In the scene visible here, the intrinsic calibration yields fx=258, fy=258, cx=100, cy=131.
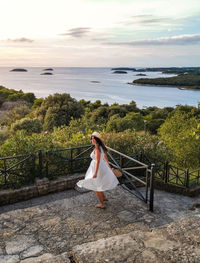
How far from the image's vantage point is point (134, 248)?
3.49 meters

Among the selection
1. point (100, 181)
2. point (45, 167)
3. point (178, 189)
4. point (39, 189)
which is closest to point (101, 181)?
point (100, 181)

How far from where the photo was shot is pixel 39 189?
6.18 meters

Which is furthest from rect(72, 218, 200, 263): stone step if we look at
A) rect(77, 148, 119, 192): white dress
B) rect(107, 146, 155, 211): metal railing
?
rect(77, 148, 119, 192): white dress

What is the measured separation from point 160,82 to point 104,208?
140 meters

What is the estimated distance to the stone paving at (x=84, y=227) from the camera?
355 cm

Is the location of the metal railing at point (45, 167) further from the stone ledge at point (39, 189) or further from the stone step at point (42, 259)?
the stone step at point (42, 259)

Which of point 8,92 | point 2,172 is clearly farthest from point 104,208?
point 8,92

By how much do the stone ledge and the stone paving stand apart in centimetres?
16

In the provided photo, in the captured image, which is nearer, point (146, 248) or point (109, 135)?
point (146, 248)

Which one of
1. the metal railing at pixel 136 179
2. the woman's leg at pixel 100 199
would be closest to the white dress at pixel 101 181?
the woman's leg at pixel 100 199

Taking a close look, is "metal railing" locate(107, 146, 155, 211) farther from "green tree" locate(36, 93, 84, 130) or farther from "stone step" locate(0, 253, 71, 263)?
"green tree" locate(36, 93, 84, 130)

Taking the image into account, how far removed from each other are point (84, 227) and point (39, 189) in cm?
203

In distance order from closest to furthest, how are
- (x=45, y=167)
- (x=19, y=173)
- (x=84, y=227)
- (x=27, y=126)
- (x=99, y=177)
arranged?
(x=84, y=227)
(x=99, y=177)
(x=19, y=173)
(x=45, y=167)
(x=27, y=126)

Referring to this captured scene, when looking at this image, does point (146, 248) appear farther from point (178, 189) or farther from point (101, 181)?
point (178, 189)
